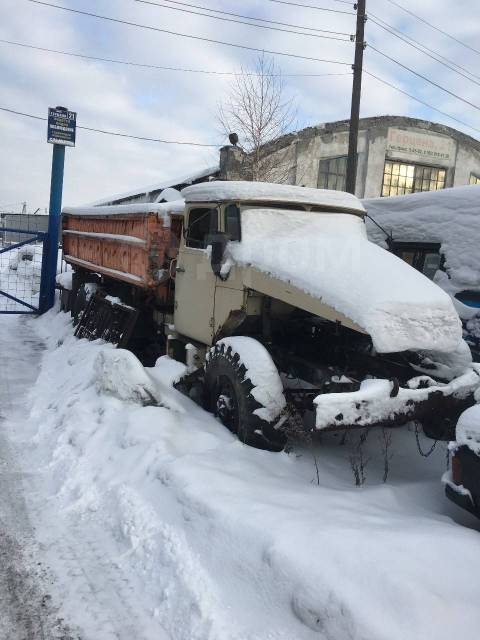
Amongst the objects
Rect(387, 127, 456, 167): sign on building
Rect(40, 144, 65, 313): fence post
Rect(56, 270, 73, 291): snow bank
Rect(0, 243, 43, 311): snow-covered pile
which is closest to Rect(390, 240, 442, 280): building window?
Rect(56, 270, 73, 291): snow bank

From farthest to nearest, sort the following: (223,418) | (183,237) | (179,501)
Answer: (183,237)
(223,418)
(179,501)

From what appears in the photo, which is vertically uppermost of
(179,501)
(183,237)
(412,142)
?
(412,142)

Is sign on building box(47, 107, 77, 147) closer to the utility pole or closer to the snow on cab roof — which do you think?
the utility pole

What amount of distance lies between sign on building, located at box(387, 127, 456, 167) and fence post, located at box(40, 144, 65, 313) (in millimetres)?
13918

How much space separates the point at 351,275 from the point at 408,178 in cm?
1992

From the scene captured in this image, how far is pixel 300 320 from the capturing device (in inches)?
203

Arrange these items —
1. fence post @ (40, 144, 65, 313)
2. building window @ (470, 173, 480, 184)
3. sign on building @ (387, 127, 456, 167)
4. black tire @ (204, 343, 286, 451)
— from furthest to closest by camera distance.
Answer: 1. building window @ (470, 173, 480, 184)
2. sign on building @ (387, 127, 456, 167)
3. fence post @ (40, 144, 65, 313)
4. black tire @ (204, 343, 286, 451)

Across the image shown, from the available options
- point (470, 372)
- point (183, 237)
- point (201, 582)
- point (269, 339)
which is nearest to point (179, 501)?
point (201, 582)

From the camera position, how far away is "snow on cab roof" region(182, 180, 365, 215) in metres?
5.05

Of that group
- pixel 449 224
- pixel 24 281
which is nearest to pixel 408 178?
pixel 24 281

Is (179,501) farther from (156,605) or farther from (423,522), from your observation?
(423,522)

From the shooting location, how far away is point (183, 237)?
6.05 meters

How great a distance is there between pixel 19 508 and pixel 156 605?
1.46 m

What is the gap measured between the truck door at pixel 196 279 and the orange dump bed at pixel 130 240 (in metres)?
0.78
